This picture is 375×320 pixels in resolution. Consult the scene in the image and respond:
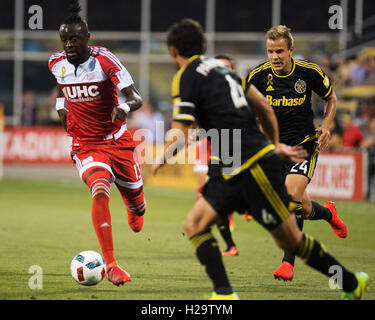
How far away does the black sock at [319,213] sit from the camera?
8.16 metres

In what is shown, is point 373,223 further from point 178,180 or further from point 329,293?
point 178,180

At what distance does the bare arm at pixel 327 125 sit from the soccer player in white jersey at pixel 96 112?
72.7 inches

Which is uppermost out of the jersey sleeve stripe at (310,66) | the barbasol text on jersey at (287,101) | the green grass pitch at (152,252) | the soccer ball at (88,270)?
the jersey sleeve stripe at (310,66)

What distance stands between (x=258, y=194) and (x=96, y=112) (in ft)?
8.38

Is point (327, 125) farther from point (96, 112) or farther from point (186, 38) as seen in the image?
point (186, 38)

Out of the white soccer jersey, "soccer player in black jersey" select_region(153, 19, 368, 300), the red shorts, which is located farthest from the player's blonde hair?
"soccer player in black jersey" select_region(153, 19, 368, 300)

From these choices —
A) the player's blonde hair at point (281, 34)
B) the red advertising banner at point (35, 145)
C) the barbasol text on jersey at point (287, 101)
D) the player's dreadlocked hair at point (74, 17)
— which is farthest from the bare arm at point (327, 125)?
the red advertising banner at point (35, 145)

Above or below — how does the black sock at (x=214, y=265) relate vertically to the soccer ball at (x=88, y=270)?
above

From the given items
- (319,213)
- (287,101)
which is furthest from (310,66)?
(319,213)

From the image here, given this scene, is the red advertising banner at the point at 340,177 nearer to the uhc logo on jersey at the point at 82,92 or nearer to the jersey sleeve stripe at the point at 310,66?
the jersey sleeve stripe at the point at 310,66

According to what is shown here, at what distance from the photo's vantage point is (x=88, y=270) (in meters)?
6.66

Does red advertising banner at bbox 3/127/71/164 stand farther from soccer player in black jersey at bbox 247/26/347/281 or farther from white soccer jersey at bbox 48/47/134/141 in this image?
soccer player in black jersey at bbox 247/26/347/281

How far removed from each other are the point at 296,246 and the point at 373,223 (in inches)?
299

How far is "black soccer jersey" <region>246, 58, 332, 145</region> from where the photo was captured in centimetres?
759
